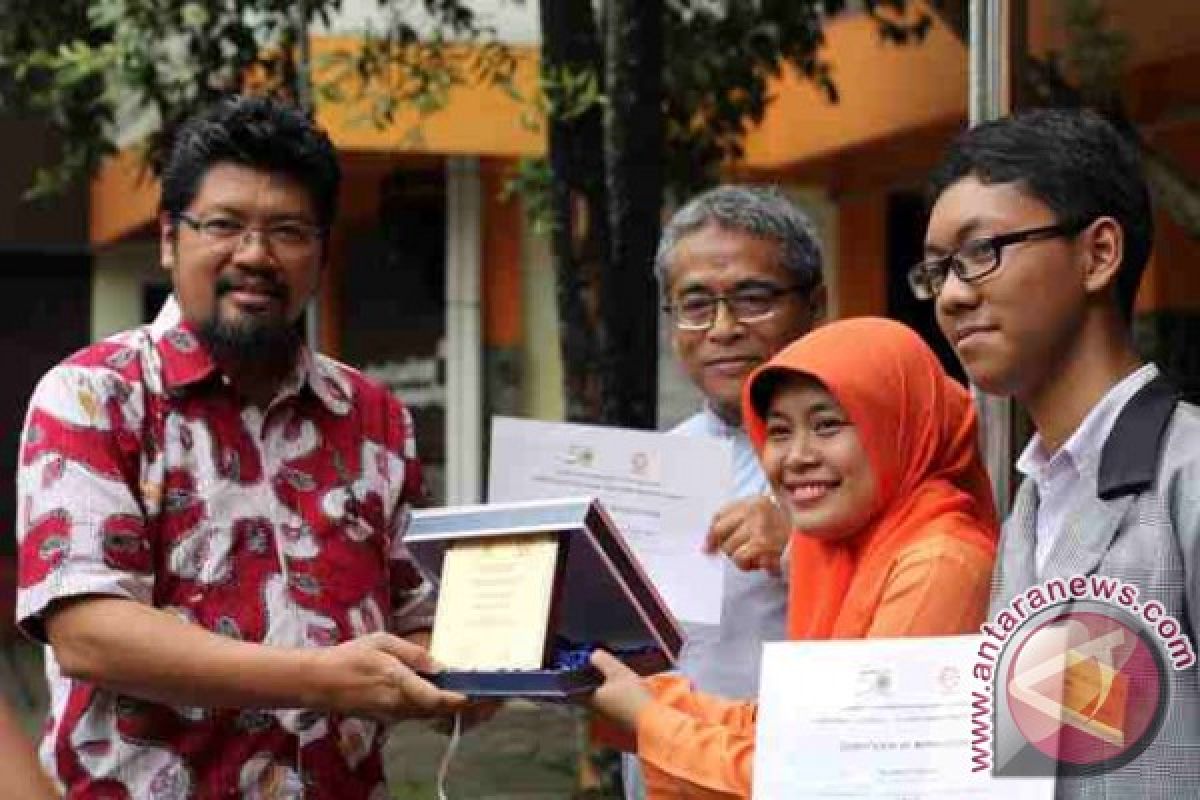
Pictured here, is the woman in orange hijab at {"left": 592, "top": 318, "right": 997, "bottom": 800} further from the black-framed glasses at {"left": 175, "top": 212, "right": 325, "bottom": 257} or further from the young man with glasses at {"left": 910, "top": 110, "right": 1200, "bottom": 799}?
the black-framed glasses at {"left": 175, "top": 212, "right": 325, "bottom": 257}

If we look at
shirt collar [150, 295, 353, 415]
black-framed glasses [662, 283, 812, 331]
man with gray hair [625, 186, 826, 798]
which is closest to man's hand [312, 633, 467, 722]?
shirt collar [150, 295, 353, 415]

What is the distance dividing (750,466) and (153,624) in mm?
1090

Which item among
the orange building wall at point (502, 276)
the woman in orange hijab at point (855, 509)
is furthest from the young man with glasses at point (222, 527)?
the orange building wall at point (502, 276)

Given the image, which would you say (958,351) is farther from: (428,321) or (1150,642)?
(428,321)

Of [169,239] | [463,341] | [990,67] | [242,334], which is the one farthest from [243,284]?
[463,341]

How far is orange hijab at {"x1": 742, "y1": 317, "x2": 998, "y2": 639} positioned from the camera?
8.38 ft

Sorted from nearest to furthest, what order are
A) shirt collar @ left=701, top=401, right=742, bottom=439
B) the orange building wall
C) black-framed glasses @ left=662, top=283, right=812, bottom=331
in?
black-framed glasses @ left=662, top=283, right=812, bottom=331 → shirt collar @ left=701, top=401, right=742, bottom=439 → the orange building wall

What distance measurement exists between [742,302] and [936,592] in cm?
91

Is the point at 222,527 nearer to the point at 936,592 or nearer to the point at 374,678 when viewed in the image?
the point at 374,678

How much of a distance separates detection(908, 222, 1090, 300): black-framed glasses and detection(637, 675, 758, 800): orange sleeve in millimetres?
647

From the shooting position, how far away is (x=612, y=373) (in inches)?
272

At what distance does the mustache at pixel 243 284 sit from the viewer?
2980 mm

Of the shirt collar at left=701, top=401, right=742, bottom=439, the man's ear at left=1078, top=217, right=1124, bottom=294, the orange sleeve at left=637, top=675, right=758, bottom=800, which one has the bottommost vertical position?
the orange sleeve at left=637, top=675, right=758, bottom=800

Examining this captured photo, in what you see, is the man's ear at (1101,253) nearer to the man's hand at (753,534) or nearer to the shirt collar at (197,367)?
the man's hand at (753,534)
